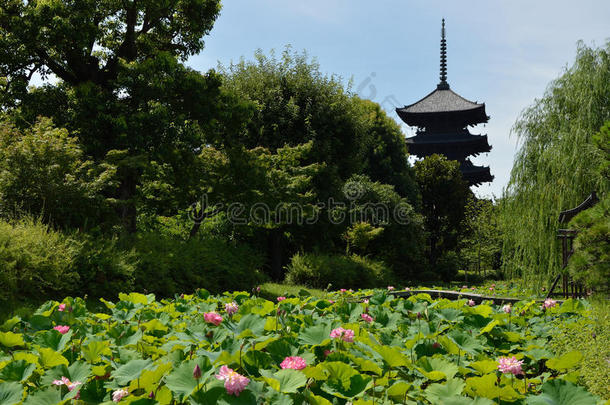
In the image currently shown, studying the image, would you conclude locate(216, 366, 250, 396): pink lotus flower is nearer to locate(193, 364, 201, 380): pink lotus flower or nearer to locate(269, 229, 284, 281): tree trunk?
locate(193, 364, 201, 380): pink lotus flower

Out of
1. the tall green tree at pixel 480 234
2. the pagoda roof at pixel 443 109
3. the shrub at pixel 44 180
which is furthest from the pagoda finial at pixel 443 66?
the shrub at pixel 44 180

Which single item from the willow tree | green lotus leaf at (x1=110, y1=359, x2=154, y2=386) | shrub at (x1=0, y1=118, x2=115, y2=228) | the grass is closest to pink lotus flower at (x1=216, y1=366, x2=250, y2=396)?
green lotus leaf at (x1=110, y1=359, x2=154, y2=386)

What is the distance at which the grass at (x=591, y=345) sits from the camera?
8.83 feet

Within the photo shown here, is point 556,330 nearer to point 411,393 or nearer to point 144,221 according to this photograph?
point 411,393

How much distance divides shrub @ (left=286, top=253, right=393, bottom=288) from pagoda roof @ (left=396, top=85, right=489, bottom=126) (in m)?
25.4

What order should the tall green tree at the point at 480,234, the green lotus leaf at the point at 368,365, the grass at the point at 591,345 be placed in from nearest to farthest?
the green lotus leaf at the point at 368,365, the grass at the point at 591,345, the tall green tree at the point at 480,234

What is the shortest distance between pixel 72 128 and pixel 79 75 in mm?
1894

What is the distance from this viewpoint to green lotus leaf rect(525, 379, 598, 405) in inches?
62.4

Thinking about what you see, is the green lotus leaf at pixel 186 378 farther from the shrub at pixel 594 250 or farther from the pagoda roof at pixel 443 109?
the pagoda roof at pixel 443 109

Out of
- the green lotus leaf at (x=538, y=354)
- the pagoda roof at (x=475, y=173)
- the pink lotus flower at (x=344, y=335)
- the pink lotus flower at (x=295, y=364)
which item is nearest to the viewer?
the pink lotus flower at (x=295, y=364)

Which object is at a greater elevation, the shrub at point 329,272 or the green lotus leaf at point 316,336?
the green lotus leaf at point 316,336

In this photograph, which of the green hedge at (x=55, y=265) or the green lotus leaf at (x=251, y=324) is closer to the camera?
the green lotus leaf at (x=251, y=324)

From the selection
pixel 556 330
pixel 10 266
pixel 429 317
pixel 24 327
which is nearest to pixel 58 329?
pixel 24 327

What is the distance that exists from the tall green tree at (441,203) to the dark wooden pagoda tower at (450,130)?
532 inches
